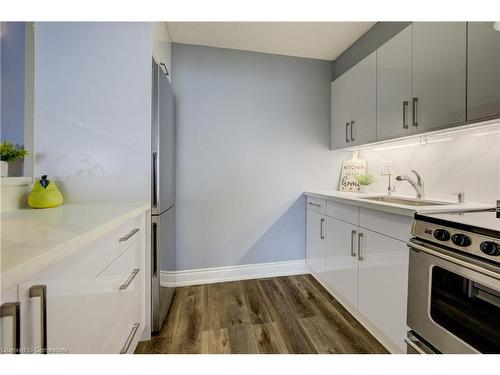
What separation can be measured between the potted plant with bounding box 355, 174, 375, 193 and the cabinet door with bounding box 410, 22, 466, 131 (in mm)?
797

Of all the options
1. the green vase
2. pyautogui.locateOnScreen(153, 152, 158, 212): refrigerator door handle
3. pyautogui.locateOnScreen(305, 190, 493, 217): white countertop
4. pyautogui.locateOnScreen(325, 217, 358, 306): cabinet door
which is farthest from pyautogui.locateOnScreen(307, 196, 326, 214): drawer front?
the green vase

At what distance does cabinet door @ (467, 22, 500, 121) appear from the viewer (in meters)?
1.14

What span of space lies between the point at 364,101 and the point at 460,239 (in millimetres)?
1491

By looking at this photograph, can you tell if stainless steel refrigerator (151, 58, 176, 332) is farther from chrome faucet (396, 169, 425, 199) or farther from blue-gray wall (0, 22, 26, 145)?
chrome faucet (396, 169, 425, 199)

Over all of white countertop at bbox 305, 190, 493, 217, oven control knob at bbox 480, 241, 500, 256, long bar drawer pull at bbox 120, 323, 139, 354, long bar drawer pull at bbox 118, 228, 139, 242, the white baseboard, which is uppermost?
white countertop at bbox 305, 190, 493, 217

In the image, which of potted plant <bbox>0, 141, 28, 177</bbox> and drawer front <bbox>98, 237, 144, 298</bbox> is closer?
drawer front <bbox>98, 237, 144, 298</bbox>

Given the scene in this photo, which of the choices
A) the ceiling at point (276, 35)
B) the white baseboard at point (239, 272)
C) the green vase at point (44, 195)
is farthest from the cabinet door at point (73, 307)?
the ceiling at point (276, 35)

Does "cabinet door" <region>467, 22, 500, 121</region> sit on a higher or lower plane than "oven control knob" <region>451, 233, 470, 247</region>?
higher

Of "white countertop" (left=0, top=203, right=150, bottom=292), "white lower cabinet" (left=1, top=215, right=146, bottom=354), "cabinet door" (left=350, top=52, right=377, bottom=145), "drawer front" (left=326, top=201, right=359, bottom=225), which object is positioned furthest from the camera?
"cabinet door" (left=350, top=52, right=377, bottom=145)

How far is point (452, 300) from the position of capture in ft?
3.42

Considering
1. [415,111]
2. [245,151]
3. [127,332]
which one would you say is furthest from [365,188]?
[127,332]

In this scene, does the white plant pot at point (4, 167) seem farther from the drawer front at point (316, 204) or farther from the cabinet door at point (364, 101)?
the cabinet door at point (364, 101)

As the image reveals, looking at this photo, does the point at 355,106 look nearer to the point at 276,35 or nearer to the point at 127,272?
the point at 276,35
